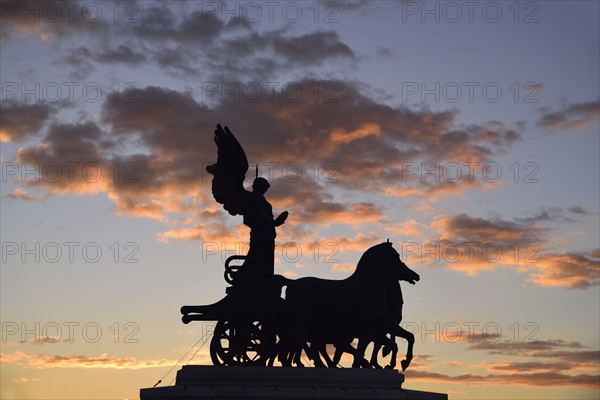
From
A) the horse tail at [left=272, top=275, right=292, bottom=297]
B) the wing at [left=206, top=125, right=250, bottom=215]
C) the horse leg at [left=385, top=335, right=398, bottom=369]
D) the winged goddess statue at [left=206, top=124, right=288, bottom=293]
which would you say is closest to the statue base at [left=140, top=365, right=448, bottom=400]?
the horse leg at [left=385, top=335, right=398, bottom=369]

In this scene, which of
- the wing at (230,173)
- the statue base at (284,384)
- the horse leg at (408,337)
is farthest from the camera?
the wing at (230,173)

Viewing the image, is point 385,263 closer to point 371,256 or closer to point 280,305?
point 371,256

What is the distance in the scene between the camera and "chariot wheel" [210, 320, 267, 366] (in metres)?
34.2

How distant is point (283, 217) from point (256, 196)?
98 cm

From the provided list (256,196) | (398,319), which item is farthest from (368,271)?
(256,196)

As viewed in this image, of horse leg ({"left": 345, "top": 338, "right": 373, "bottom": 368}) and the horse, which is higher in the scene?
the horse

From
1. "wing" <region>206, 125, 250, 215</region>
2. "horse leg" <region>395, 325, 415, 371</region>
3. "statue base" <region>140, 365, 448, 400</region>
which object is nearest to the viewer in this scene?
"statue base" <region>140, 365, 448, 400</region>

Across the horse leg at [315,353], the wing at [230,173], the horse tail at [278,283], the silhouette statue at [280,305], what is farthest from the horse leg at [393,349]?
the wing at [230,173]

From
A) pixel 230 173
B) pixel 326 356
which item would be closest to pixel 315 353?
pixel 326 356

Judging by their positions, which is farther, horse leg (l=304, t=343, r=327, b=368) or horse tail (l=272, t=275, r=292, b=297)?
horse tail (l=272, t=275, r=292, b=297)

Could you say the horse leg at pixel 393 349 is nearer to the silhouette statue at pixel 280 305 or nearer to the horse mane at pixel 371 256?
the silhouette statue at pixel 280 305

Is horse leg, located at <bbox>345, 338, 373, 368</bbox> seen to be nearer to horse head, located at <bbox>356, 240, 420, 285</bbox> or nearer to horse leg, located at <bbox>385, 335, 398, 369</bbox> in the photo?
horse leg, located at <bbox>385, 335, 398, 369</bbox>

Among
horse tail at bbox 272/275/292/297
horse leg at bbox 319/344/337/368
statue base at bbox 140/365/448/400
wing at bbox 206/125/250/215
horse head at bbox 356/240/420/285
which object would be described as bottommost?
statue base at bbox 140/365/448/400

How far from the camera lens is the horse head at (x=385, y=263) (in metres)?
35.3
